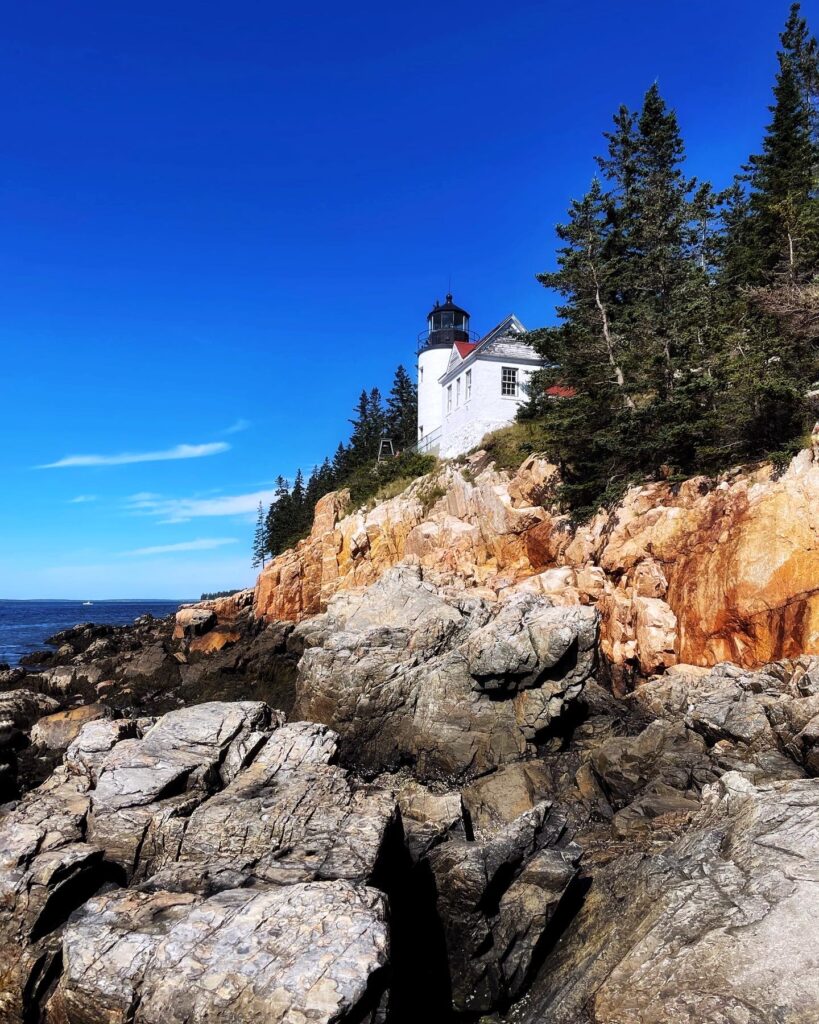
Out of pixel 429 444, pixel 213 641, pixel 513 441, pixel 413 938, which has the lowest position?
pixel 413 938

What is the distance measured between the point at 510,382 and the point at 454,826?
98.2ft

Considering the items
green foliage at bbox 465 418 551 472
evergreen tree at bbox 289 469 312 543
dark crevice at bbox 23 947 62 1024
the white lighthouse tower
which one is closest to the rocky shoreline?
dark crevice at bbox 23 947 62 1024

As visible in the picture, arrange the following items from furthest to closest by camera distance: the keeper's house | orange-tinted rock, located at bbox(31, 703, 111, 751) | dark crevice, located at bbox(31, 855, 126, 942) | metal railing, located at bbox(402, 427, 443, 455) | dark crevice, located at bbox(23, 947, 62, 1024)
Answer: metal railing, located at bbox(402, 427, 443, 455), the keeper's house, orange-tinted rock, located at bbox(31, 703, 111, 751), dark crevice, located at bbox(31, 855, 126, 942), dark crevice, located at bbox(23, 947, 62, 1024)

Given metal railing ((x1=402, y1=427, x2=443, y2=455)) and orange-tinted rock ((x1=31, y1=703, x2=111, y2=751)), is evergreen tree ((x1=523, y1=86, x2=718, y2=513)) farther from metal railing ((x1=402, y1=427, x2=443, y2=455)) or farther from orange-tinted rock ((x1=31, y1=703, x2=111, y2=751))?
orange-tinted rock ((x1=31, y1=703, x2=111, y2=751))

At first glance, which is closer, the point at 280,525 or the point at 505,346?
the point at 505,346

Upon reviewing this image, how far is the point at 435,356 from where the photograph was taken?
1788 inches

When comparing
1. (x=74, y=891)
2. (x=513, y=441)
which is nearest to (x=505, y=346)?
(x=513, y=441)

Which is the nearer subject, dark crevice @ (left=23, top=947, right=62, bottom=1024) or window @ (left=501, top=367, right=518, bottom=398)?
dark crevice @ (left=23, top=947, right=62, bottom=1024)

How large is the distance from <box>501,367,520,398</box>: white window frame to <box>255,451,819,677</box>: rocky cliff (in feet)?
22.8

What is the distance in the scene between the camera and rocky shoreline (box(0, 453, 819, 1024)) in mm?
7047

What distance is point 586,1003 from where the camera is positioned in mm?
7641

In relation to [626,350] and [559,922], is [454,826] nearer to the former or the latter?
[559,922]

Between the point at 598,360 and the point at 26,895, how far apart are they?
26.8 metres

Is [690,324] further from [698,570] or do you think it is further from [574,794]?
[574,794]
